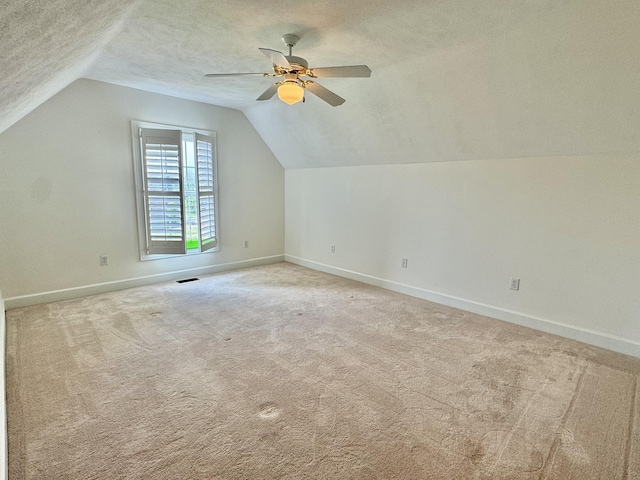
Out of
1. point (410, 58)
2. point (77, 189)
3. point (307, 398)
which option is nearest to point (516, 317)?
point (307, 398)

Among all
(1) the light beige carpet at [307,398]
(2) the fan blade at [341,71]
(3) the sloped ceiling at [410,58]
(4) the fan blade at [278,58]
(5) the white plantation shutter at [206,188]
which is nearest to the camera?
(1) the light beige carpet at [307,398]

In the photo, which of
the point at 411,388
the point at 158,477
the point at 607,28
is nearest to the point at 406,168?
the point at 607,28

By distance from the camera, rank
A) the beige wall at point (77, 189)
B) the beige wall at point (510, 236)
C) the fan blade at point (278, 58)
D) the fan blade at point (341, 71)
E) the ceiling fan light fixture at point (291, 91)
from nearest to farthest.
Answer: the fan blade at point (278, 58) → the fan blade at point (341, 71) → the ceiling fan light fixture at point (291, 91) → the beige wall at point (510, 236) → the beige wall at point (77, 189)

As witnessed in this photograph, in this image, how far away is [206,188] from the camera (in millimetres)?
4980

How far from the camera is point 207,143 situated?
491 cm

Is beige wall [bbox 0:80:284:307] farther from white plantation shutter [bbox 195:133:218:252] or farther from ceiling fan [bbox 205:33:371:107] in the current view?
ceiling fan [bbox 205:33:371:107]

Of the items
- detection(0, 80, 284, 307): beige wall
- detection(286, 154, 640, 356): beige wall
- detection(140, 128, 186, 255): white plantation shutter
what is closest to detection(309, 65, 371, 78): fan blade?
detection(286, 154, 640, 356): beige wall

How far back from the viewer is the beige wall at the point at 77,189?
3604 millimetres

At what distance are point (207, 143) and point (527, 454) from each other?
4.88 m

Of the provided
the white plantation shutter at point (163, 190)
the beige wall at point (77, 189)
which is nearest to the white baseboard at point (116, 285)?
the beige wall at point (77, 189)

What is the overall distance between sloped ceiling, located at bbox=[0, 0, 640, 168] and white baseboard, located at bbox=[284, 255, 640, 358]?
1.61 metres

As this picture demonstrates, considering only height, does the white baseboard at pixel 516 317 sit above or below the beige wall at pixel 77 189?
below

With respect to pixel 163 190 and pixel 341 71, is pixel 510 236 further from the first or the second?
pixel 163 190

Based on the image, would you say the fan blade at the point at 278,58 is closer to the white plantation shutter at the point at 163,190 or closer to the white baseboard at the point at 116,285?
the white plantation shutter at the point at 163,190
